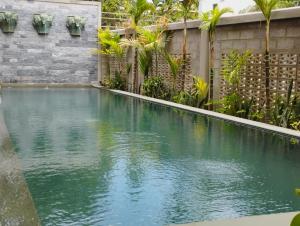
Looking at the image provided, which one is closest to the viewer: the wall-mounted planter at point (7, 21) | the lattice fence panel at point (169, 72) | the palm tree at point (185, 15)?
the palm tree at point (185, 15)

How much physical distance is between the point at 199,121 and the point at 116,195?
508 cm

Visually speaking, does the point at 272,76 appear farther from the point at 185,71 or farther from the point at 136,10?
the point at 136,10

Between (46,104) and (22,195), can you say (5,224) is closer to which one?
(22,195)

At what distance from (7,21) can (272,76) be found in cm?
1175

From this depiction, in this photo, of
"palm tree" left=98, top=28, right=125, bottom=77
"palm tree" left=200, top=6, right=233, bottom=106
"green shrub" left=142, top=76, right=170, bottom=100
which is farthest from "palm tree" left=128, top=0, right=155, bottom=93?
"palm tree" left=200, top=6, right=233, bottom=106

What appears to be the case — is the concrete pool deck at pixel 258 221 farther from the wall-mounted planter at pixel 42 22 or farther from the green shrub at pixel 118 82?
the wall-mounted planter at pixel 42 22

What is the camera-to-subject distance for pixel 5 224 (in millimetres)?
3217

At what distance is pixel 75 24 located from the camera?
58.6ft

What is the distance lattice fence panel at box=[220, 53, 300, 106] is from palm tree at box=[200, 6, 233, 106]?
114 cm

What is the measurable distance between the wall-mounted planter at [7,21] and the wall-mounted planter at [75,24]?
2208 mm

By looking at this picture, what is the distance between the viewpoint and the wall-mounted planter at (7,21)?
16.7 m

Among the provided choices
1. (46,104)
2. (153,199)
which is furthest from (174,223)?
(46,104)

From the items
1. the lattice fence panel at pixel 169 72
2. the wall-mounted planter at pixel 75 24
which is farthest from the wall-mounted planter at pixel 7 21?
the lattice fence panel at pixel 169 72

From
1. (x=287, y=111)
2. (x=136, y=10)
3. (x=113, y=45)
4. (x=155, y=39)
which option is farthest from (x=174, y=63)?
(x=287, y=111)
